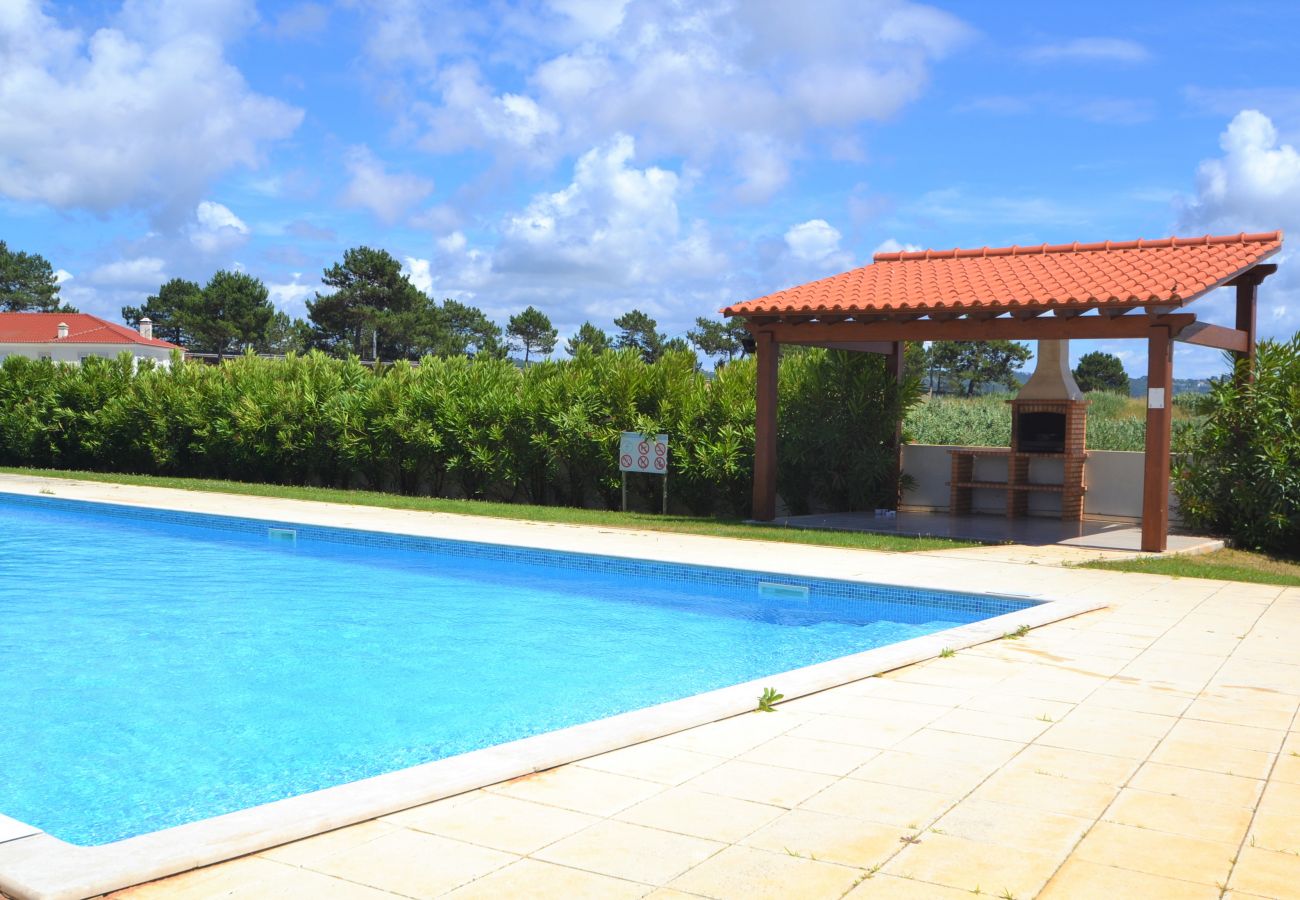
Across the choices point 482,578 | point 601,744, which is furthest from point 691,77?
point 601,744

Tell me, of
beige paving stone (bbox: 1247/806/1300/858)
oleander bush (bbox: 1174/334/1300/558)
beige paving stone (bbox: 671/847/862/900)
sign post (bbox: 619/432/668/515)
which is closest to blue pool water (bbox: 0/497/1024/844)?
beige paving stone (bbox: 671/847/862/900)

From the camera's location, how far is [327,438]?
2091cm

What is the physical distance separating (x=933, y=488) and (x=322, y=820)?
1459 cm

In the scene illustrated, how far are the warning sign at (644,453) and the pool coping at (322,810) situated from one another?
9.96 meters

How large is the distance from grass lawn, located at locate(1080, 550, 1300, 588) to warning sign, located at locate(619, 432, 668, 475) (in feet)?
20.8

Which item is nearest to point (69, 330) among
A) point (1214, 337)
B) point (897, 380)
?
point (897, 380)

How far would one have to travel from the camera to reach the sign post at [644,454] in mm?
16469

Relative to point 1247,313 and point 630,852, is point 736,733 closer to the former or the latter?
point 630,852

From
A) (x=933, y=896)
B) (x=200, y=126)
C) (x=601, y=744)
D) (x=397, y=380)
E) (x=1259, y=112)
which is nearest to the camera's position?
(x=933, y=896)

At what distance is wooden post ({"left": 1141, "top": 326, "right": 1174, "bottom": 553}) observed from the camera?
41.3 feet

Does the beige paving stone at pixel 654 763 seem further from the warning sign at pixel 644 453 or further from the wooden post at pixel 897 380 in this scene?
the wooden post at pixel 897 380

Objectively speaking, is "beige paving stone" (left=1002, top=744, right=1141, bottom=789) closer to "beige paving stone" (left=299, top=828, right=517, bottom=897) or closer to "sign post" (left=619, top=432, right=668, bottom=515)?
"beige paving stone" (left=299, top=828, right=517, bottom=897)

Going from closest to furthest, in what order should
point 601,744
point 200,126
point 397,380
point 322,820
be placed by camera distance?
point 322,820 → point 601,744 → point 397,380 → point 200,126

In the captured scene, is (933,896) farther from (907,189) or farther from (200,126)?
(200,126)
